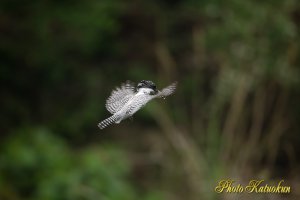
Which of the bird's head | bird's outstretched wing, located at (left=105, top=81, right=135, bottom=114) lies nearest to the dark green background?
bird's outstretched wing, located at (left=105, top=81, right=135, bottom=114)

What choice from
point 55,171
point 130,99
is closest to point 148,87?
point 130,99

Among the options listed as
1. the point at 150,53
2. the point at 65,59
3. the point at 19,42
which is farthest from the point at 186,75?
the point at 19,42

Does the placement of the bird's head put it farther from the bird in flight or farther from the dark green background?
the dark green background

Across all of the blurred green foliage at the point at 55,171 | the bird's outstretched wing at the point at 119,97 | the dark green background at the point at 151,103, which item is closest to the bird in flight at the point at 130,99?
the bird's outstretched wing at the point at 119,97

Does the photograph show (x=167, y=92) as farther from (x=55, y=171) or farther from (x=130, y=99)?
(x=55, y=171)

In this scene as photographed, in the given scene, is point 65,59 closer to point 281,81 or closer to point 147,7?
point 147,7

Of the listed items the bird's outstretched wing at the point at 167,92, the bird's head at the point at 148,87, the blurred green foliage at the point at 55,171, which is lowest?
the bird's outstretched wing at the point at 167,92

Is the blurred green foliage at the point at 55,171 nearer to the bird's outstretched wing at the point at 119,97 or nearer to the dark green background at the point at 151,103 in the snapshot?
the dark green background at the point at 151,103

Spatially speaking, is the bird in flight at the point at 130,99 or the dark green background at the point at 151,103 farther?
the dark green background at the point at 151,103
